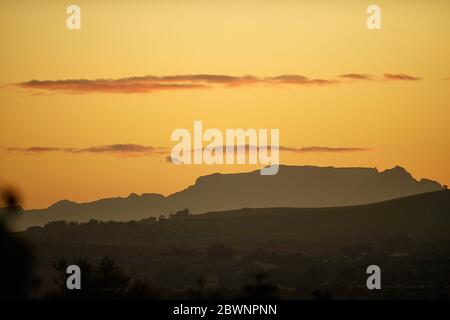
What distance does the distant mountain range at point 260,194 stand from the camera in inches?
2142

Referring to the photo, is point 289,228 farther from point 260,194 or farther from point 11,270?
point 11,270

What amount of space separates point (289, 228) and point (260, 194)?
3.01 m

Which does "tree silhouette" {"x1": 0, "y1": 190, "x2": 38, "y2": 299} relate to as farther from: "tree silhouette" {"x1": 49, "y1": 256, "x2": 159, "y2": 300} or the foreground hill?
the foreground hill

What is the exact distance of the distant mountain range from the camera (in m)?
54.4

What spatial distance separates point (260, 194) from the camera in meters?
67.9

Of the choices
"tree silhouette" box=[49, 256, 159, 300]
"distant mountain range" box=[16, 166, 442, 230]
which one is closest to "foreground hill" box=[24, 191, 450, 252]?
"distant mountain range" box=[16, 166, 442, 230]

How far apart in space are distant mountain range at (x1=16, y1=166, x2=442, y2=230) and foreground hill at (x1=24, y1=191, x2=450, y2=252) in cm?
84

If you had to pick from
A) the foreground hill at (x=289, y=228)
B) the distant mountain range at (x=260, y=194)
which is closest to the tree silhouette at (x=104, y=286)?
the distant mountain range at (x=260, y=194)

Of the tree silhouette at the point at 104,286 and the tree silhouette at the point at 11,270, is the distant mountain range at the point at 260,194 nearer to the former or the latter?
the tree silhouette at the point at 104,286

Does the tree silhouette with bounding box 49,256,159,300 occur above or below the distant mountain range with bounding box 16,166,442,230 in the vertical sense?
below

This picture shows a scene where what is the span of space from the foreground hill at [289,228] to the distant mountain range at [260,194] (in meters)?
0.84
